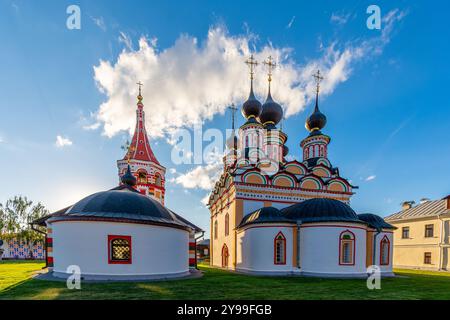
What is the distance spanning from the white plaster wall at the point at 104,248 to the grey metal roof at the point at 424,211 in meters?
24.2

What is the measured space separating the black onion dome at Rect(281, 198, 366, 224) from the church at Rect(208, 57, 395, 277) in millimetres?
53

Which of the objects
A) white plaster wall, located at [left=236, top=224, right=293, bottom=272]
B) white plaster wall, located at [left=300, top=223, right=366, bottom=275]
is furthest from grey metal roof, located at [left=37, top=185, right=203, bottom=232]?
white plaster wall, located at [left=300, top=223, right=366, bottom=275]

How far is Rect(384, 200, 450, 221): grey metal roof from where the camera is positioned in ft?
69.8

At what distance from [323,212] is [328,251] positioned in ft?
6.74

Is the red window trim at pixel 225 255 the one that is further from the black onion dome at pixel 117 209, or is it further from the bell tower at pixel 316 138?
the bell tower at pixel 316 138

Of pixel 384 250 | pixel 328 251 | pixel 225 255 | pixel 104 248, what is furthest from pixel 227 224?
pixel 104 248

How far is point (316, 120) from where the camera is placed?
23.0 meters

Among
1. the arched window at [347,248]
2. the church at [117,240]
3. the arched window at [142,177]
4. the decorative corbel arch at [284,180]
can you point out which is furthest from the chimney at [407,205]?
the arched window at [142,177]

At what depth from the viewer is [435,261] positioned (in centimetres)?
2045

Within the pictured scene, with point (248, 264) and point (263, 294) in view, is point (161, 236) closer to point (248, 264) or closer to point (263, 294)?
point (263, 294)

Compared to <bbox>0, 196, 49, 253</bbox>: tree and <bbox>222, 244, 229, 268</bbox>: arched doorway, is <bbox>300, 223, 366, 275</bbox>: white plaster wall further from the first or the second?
<bbox>0, 196, 49, 253</bbox>: tree

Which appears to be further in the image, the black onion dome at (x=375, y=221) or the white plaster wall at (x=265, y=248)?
the black onion dome at (x=375, y=221)

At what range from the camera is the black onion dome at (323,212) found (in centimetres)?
1263
